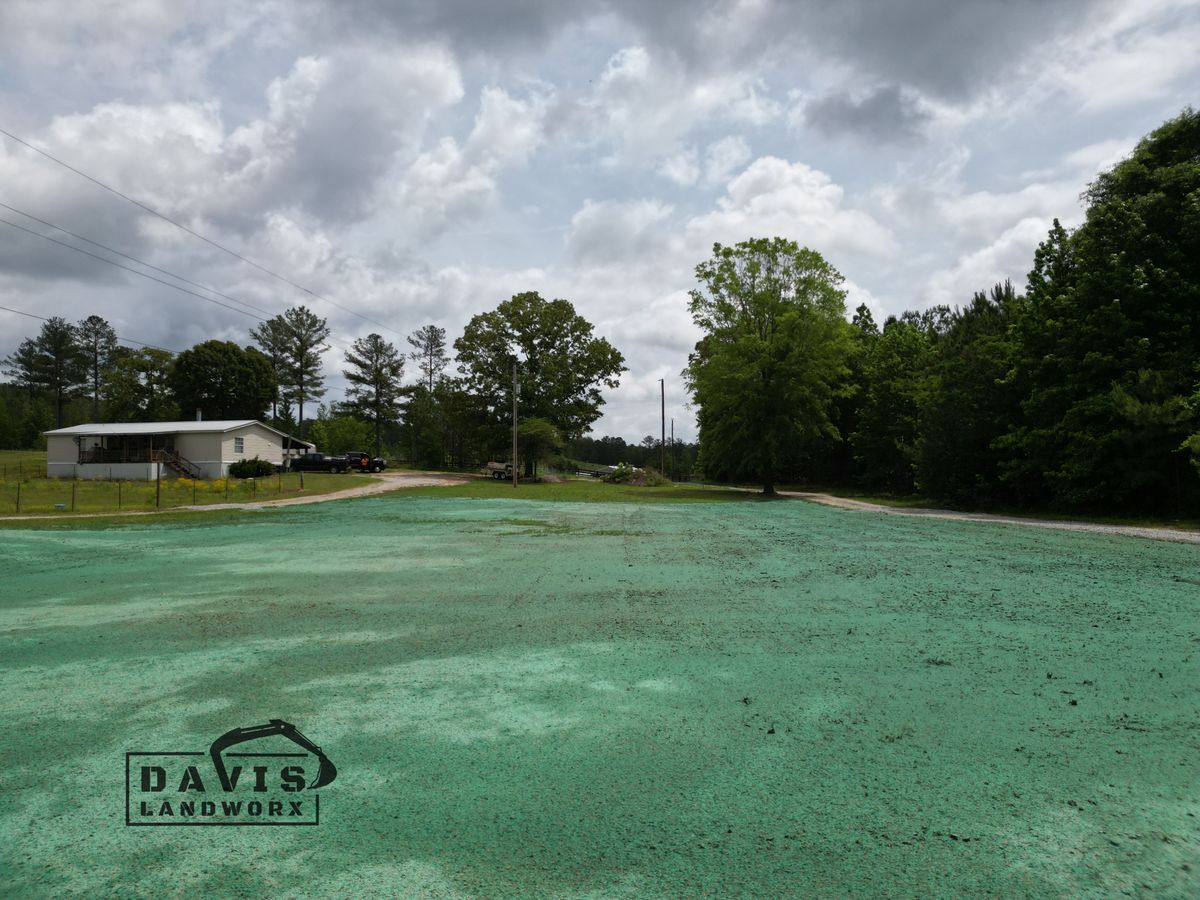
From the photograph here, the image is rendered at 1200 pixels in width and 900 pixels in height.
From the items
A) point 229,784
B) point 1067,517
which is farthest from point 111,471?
point 1067,517

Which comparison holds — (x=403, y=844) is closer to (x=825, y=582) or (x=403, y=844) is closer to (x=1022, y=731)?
(x=1022, y=731)

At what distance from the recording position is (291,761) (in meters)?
3.77

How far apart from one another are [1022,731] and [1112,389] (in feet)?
65.7

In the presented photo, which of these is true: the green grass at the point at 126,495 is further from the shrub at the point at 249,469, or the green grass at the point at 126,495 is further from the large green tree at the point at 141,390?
the large green tree at the point at 141,390

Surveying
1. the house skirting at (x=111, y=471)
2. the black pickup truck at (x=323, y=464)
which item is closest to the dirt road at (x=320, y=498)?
the black pickup truck at (x=323, y=464)

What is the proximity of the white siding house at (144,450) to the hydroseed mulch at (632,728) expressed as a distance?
120 feet

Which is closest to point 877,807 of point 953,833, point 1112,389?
point 953,833

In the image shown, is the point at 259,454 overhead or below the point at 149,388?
below

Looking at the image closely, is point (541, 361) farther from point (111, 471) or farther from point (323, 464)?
point (111, 471)

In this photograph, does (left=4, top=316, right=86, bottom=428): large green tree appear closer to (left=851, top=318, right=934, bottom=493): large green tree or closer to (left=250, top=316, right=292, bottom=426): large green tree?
(left=250, top=316, right=292, bottom=426): large green tree

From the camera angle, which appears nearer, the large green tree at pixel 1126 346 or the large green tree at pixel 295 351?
the large green tree at pixel 1126 346

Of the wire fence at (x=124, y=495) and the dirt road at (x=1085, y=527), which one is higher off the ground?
the wire fence at (x=124, y=495)

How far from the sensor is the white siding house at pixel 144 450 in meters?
41.7

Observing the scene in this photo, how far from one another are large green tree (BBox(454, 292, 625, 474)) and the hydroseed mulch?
43289 mm
